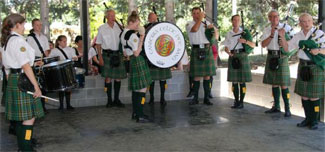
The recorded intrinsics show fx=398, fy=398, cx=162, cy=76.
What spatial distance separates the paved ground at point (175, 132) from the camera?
11.3 ft

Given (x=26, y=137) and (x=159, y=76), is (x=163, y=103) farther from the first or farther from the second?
(x=26, y=137)

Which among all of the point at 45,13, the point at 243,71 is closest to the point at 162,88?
the point at 243,71

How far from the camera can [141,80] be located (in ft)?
13.8

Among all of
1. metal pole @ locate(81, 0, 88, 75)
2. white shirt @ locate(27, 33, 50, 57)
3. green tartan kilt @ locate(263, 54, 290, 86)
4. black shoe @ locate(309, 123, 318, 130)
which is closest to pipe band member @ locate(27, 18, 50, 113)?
white shirt @ locate(27, 33, 50, 57)

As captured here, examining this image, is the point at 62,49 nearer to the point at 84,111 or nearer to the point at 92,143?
the point at 84,111

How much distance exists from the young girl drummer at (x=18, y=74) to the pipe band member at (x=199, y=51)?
259cm

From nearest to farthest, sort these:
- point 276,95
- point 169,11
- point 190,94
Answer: point 276,95, point 190,94, point 169,11

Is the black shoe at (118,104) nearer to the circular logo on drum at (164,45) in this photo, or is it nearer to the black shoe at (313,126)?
the circular logo on drum at (164,45)

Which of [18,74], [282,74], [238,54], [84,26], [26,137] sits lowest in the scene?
[26,137]

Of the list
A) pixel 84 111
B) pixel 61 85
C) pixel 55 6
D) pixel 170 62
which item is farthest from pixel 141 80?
pixel 55 6

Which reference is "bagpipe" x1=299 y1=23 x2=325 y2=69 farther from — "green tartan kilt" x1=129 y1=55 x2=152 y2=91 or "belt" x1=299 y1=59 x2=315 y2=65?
"green tartan kilt" x1=129 y1=55 x2=152 y2=91

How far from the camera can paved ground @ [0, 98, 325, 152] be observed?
11.3 feet

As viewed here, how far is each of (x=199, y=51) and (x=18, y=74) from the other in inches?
109

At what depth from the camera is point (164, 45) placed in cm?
447
